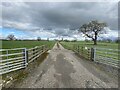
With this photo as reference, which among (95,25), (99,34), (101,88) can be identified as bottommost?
(101,88)

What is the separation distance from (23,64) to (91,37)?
161 ft

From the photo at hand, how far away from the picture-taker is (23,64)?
8.57 meters

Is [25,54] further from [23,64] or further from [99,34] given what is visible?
[99,34]

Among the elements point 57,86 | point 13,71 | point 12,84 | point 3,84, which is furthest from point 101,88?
point 13,71

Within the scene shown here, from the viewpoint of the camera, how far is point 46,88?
508 centimetres

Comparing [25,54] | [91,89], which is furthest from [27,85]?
[25,54]

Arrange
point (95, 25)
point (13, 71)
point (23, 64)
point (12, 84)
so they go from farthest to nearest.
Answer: point (95, 25) → point (23, 64) → point (13, 71) → point (12, 84)

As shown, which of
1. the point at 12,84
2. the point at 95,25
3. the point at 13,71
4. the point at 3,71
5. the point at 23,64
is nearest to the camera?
the point at 12,84

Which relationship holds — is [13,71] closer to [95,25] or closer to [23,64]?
[23,64]

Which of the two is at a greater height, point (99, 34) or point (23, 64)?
point (99, 34)

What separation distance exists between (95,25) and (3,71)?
165ft

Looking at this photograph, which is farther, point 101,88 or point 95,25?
point 95,25

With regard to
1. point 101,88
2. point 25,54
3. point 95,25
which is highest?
point 95,25

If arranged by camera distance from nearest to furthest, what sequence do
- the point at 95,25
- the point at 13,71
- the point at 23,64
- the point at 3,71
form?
the point at 3,71
the point at 13,71
the point at 23,64
the point at 95,25
